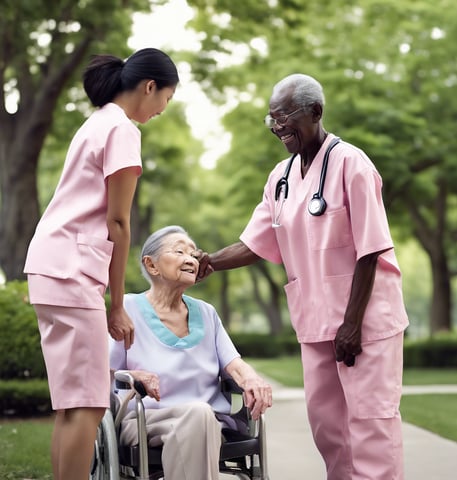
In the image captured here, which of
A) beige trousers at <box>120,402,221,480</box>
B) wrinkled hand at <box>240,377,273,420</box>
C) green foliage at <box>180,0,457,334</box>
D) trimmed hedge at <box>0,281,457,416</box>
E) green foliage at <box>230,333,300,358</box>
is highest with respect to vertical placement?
green foliage at <box>180,0,457,334</box>

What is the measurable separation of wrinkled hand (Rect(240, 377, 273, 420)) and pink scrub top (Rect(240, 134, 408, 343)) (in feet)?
0.81

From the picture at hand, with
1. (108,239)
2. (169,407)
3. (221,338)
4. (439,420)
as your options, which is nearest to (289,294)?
(221,338)

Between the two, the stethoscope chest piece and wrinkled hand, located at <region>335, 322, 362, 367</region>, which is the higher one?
the stethoscope chest piece

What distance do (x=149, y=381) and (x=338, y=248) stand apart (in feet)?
2.79

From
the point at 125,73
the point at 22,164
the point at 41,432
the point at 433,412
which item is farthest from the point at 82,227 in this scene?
the point at 22,164

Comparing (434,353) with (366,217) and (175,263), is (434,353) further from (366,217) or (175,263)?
(366,217)

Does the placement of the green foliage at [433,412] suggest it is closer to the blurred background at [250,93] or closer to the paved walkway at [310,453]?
the paved walkway at [310,453]

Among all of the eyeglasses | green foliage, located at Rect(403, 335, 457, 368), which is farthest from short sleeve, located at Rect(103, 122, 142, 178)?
green foliage, located at Rect(403, 335, 457, 368)

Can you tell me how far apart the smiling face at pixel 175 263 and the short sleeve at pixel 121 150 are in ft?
2.80

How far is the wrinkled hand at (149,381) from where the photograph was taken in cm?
359

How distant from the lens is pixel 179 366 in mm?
3854

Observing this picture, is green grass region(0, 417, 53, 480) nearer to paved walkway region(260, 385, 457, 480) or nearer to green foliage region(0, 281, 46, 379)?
green foliage region(0, 281, 46, 379)

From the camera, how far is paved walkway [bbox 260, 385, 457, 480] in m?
5.89

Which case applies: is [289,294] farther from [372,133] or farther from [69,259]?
[372,133]
